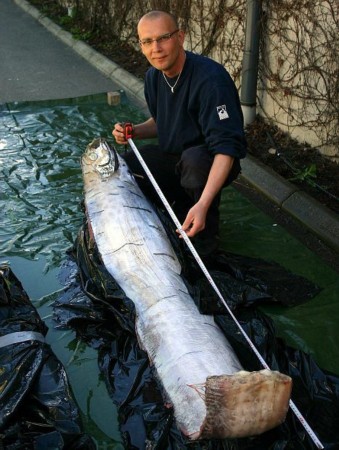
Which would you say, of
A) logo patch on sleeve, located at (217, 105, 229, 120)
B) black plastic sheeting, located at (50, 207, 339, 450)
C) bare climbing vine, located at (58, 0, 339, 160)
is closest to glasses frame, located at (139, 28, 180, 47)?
logo patch on sleeve, located at (217, 105, 229, 120)

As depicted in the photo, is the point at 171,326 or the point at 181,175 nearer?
the point at 171,326

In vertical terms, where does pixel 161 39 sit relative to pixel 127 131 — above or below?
above

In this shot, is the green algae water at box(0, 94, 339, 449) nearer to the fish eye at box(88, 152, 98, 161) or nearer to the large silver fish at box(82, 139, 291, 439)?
the large silver fish at box(82, 139, 291, 439)

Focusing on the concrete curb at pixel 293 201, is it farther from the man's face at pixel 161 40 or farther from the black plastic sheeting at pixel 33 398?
the black plastic sheeting at pixel 33 398

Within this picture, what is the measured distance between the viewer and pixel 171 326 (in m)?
2.77

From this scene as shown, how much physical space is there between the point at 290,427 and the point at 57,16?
35.5 feet

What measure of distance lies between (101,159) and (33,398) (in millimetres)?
1994

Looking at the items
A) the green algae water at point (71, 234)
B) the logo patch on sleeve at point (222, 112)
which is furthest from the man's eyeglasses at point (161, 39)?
the green algae water at point (71, 234)

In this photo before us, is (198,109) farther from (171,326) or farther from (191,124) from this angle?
(171,326)

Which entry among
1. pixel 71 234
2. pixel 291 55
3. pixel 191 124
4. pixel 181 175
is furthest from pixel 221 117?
pixel 291 55

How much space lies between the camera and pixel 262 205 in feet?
15.4

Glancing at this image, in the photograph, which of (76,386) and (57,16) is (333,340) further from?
(57,16)

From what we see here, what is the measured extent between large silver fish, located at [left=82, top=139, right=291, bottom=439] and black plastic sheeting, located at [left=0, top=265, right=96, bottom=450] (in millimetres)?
466

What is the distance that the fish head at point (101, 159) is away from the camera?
4020mm
